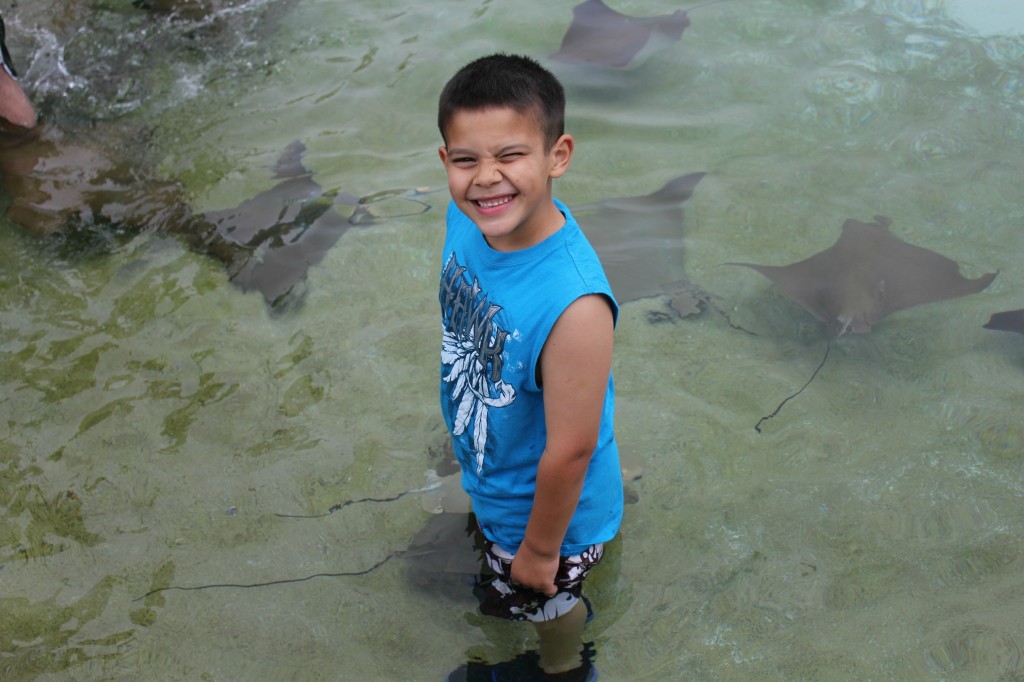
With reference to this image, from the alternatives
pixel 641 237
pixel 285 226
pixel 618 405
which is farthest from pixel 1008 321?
pixel 285 226

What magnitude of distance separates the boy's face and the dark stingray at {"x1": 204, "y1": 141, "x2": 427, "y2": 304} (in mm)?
2362

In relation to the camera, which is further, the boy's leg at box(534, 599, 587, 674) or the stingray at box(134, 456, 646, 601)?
the stingray at box(134, 456, 646, 601)

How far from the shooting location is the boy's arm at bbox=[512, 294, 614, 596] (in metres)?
1.86

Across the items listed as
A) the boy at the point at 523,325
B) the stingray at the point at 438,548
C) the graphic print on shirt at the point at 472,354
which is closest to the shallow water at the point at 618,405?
the stingray at the point at 438,548

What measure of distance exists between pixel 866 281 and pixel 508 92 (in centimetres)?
263

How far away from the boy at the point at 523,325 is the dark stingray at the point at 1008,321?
2.35 m

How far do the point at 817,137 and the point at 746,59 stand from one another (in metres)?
1.00

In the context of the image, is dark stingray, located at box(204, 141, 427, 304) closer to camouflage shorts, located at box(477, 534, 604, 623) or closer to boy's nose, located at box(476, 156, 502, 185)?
camouflage shorts, located at box(477, 534, 604, 623)

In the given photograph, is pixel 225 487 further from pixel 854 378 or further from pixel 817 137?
pixel 817 137

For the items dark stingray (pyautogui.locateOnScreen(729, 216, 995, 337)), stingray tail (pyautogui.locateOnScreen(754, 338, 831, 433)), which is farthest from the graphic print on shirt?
dark stingray (pyautogui.locateOnScreen(729, 216, 995, 337))

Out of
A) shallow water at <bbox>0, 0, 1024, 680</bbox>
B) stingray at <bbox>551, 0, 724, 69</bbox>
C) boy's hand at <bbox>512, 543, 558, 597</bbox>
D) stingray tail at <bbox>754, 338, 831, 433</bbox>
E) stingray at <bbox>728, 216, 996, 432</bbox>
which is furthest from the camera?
stingray at <bbox>551, 0, 724, 69</bbox>

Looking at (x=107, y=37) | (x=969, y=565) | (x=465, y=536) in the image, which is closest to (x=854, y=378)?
(x=969, y=565)

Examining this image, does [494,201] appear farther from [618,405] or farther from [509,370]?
[618,405]

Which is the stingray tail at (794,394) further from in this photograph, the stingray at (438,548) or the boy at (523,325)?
the boy at (523,325)
